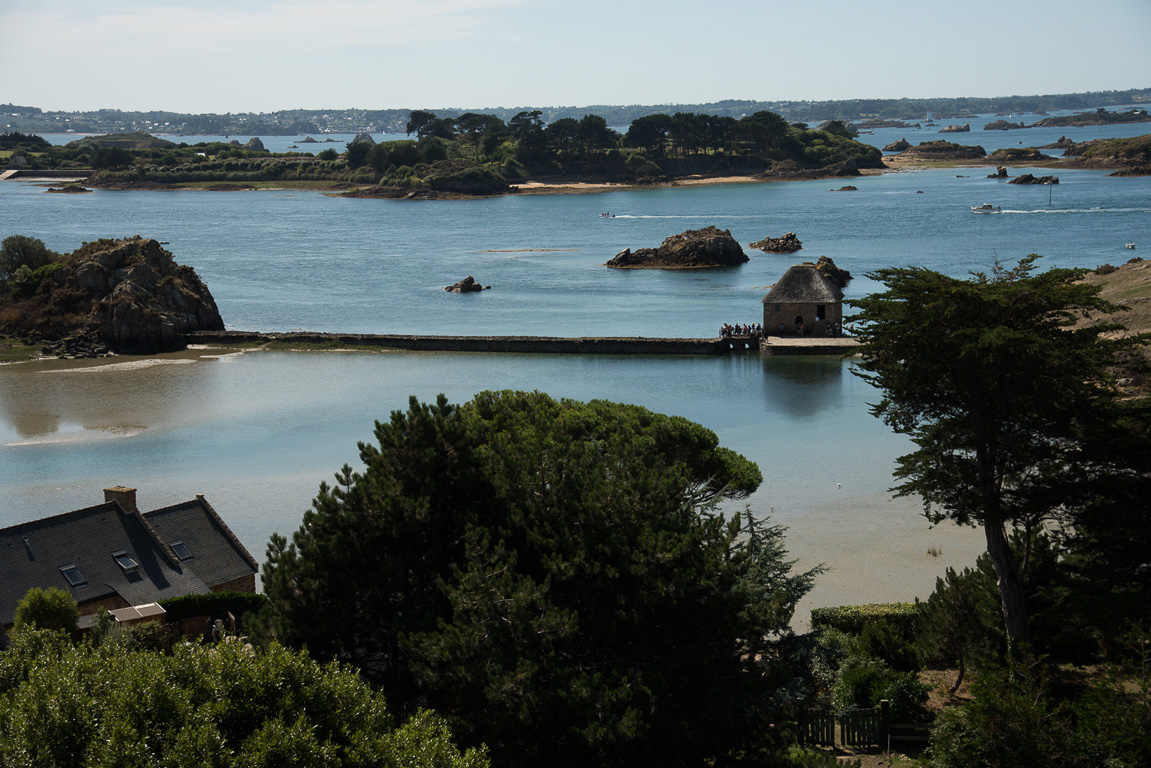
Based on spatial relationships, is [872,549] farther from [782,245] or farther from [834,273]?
[782,245]

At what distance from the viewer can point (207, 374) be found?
4953 cm

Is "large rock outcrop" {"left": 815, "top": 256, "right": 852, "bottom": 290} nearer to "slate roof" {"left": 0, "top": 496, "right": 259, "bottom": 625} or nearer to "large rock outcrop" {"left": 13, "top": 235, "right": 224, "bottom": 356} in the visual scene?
"large rock outcrop" {"left": 13, "top": 235, "right": 224, "bottom": 356}

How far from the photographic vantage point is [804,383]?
4466 cm

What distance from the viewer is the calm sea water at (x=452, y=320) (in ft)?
110

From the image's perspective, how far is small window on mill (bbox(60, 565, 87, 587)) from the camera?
20156 millimetres

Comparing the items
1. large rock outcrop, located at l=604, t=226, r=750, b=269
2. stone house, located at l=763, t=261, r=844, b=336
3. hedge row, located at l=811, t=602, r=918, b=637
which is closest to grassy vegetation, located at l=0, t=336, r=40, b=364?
stone house, located at l=763, t=261, r=844, b=336

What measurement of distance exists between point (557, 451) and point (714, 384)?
3002 centimetres

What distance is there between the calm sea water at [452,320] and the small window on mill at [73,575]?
5641 millimetres

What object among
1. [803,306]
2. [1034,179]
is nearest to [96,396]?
[803,306]

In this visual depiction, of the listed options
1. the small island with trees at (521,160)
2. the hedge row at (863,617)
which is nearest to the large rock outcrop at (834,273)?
the hedge row at (863,617)

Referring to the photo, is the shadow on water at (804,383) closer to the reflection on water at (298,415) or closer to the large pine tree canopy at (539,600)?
the reflection on water at (298,415)

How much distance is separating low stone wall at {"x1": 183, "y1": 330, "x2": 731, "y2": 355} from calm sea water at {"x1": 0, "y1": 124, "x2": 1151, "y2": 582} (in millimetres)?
1407

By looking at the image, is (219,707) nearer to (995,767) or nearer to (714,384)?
(995,767)

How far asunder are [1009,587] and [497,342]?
3928cm
